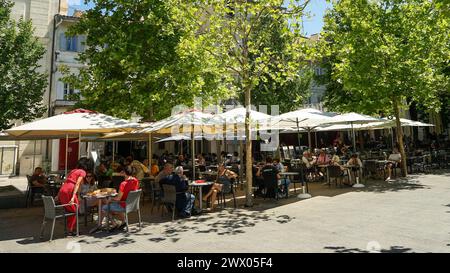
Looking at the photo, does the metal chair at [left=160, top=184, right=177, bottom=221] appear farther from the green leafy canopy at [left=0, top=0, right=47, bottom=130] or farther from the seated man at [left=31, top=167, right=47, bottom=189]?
the green leafy canopy at [left=0, top=0, right=47, bottom=130]

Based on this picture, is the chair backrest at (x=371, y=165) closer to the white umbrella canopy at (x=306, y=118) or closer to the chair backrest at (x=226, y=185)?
the white umbrella canopy at (x=306, y=118)

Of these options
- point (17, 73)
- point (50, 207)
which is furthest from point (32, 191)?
point (17, 73)

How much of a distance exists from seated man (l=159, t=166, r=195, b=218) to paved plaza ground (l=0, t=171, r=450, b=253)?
34 cm

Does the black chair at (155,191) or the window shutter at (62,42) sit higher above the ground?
the window shutter at (62,42)

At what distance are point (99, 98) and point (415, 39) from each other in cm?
1341

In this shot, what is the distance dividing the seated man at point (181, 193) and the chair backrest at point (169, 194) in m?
0.10

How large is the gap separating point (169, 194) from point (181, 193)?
1.05ft

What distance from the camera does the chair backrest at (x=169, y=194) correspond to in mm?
7441

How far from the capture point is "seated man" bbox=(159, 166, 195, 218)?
297 inches

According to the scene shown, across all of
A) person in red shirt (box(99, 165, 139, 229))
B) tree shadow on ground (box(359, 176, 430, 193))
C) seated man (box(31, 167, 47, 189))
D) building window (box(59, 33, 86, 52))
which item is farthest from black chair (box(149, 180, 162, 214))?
building window (box(59, 33, 86, 52))

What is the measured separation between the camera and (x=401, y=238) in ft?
18.1

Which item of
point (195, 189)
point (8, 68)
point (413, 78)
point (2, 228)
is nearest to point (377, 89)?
point (413, 78)

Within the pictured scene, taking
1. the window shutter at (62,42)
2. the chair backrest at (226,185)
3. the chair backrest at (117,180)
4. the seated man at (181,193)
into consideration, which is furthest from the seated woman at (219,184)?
the window shutter at (62,42)
